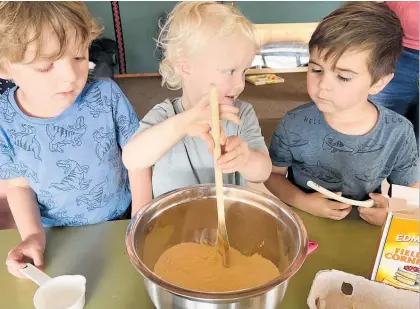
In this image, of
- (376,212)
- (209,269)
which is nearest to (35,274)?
(209,269)

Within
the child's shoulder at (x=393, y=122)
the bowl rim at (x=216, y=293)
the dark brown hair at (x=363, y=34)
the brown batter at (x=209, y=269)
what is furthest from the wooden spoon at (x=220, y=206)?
the child's shoulder at (x=393, y=122)

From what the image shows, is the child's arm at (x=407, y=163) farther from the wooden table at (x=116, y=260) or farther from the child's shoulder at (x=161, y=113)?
the child's shoulder at (x=161, y=113)

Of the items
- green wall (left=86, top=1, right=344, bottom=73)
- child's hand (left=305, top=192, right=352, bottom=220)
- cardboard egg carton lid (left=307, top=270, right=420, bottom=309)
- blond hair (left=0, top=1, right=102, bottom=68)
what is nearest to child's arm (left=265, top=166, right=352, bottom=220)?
child's hand (left=305, top=192, right=352, bottom=220)

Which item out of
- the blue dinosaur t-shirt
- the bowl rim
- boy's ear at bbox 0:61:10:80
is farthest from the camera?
the blue dinosaur t-shirt

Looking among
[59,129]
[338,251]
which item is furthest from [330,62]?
[59,129]

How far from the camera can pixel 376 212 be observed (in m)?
0.84

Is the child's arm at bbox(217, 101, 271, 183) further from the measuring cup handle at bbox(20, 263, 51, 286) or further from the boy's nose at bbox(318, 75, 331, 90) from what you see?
the measuring cup handle at bbox(20, 263, 51, 286)

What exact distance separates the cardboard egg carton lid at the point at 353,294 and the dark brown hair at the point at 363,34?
50 cm

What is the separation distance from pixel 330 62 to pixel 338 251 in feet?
1.41

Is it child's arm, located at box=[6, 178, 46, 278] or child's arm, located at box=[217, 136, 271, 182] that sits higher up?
child's arm, located at box=[217, 136, 271, 182]

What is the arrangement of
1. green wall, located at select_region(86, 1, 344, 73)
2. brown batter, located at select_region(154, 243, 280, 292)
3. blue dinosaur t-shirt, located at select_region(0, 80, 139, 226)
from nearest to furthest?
brown batter, located at select_region(154, 243, 280, 292)
blue dinosaur t-shirt, located at select_region(0, 80, 139, 226)
green wall, located at select_region(86, 1, 344, 73)

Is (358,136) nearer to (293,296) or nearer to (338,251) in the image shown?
(338,251)

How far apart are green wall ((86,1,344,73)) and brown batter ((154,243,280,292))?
2.67 meters

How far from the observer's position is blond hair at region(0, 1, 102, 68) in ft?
2.58
